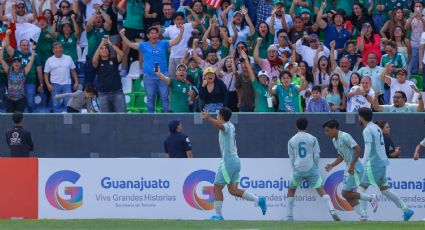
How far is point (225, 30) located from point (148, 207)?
19.9 ft

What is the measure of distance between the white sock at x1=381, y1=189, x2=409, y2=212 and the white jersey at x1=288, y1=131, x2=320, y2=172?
4.44 feet

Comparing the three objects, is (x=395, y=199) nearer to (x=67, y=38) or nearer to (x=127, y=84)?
(x=127, y=84)

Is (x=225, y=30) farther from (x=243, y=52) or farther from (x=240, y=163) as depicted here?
(x=240, y=163)

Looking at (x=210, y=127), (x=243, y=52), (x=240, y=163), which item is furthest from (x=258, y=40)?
(x=240, y=163)

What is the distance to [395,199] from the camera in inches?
788

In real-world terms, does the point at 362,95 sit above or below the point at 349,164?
above

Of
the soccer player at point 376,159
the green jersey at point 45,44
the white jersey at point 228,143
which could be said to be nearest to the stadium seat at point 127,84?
the green jersey at point 45,44

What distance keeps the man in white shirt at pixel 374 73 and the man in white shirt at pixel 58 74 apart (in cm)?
631

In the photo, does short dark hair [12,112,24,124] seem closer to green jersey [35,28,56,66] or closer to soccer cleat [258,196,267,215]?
green jersey [35,28,56,66]

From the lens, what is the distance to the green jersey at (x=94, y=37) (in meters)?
27.0

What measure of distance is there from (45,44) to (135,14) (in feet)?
7.01

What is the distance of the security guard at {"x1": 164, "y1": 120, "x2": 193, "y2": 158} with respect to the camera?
72.2ft

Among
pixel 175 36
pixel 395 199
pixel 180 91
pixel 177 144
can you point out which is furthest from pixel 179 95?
pixel 395 199

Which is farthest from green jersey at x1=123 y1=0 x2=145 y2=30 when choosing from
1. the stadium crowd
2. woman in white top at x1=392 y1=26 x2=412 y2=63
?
woman in white top at x1=392 y1=26 x2=412 y2=63
